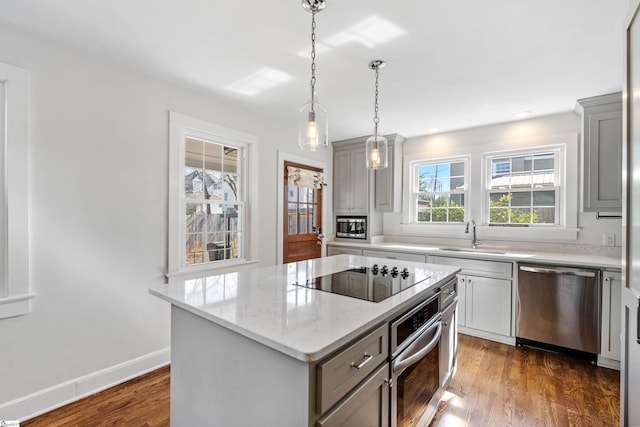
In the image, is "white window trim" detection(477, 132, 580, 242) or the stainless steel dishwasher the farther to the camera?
"white window trim" detection(477, 132, 580, 242)

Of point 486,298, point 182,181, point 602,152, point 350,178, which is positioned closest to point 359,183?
point 350,178

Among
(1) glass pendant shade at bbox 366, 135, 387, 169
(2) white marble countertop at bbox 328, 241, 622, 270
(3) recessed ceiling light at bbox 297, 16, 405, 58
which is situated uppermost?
(3) recessed ceiling light at bbox 297, 16, 405, 58

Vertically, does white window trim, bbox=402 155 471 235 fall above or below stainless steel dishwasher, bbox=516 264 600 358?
above

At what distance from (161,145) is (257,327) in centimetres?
219

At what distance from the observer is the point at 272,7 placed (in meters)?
1.67

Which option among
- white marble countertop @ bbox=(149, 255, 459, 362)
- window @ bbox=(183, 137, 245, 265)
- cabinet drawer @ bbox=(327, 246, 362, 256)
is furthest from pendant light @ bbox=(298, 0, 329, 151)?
cabinet drawer @ bbox=(327, 246, 362, 256)

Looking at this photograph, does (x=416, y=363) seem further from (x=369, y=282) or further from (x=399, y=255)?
(x=399, y=255)

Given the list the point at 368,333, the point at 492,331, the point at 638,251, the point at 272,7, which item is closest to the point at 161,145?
the point at 272,7

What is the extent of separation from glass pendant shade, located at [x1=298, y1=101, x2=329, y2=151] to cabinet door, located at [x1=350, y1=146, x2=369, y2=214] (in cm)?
270

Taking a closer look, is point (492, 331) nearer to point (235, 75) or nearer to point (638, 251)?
point (638, 251)

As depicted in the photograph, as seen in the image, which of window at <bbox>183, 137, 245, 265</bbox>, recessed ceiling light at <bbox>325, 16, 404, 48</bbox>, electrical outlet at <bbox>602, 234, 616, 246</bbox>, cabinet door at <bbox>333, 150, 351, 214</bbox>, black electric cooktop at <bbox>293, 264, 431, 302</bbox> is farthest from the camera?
cabinet door at <bbox>333, 150, 351, 214</bbox>

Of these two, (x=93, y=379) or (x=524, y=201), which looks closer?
(x=93, y=379)

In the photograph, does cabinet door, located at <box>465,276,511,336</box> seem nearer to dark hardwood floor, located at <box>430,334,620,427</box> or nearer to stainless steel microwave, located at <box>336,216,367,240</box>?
dark hardwood floor, located at <box>430,334,620,427</box>

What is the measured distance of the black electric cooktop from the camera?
5.04 ft
